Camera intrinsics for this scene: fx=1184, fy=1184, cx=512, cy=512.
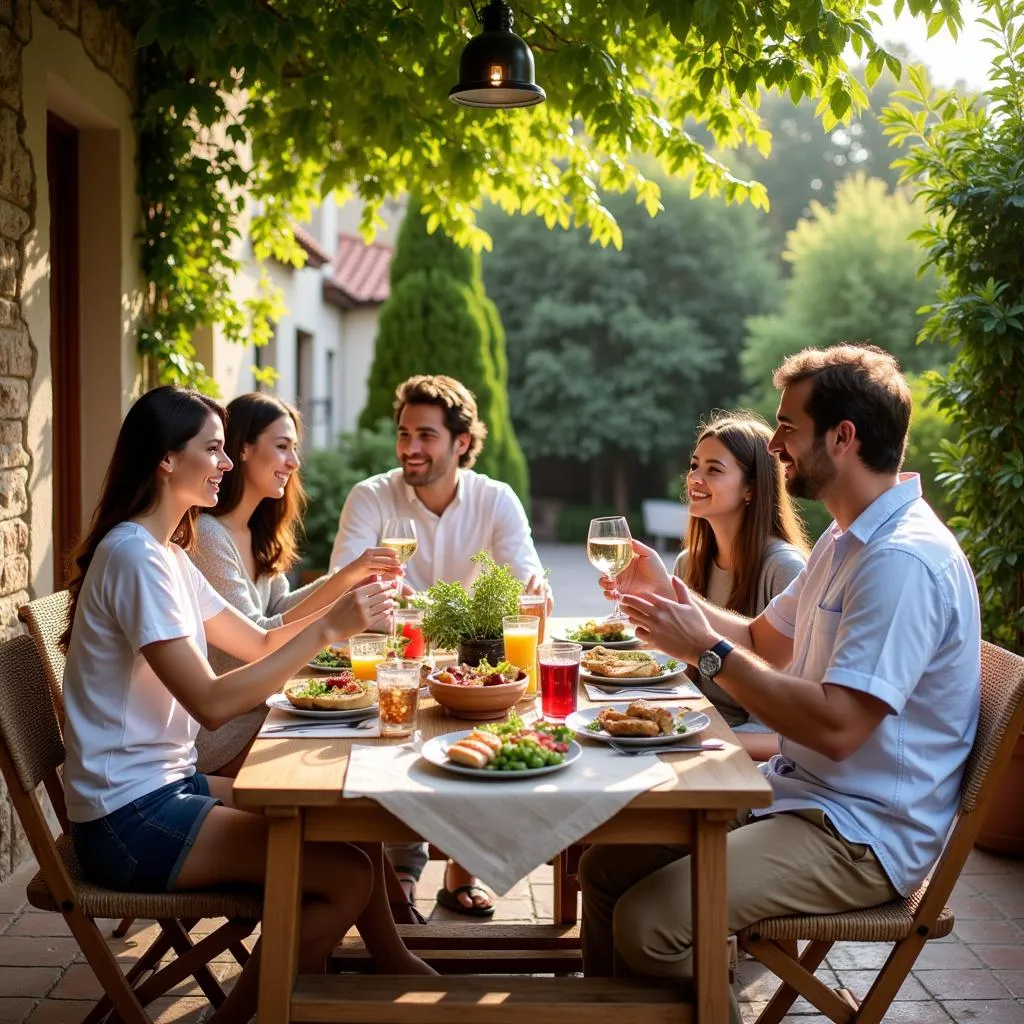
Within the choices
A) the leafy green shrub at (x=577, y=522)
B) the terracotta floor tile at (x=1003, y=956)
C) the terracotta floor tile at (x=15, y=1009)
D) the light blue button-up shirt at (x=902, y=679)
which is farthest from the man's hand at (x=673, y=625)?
the leafy green shrub at (x=577, y=522)

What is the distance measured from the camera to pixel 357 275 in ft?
62.6

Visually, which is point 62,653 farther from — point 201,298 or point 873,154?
point 873,154

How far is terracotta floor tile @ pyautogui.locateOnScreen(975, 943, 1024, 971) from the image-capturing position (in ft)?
11.5

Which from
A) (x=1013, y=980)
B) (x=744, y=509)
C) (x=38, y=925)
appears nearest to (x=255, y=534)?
(x=38, y=925)

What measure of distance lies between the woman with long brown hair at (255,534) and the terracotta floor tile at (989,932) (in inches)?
88.3

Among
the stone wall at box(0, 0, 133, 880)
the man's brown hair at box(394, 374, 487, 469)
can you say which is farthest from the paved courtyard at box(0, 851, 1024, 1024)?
the man's brown hair at box(394, 374, 487, 469)

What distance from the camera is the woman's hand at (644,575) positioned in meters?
3.20

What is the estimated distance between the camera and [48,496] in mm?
4508

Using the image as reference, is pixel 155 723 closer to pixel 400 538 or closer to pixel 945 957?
pixel 400 538

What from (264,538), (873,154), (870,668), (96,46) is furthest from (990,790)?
(873,154)

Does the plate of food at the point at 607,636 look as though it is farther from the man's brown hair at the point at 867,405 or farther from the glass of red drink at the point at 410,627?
the man's brown hair at the point at 867,405

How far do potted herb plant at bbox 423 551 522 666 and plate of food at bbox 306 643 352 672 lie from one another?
0.34m

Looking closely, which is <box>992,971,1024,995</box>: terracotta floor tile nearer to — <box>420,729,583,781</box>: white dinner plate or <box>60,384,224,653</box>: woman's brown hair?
<box>420,729,583,781</box>: white dinner plate

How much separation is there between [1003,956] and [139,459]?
2894 millimetres
